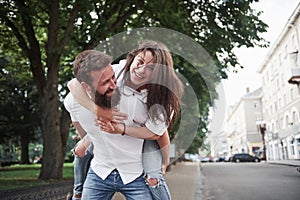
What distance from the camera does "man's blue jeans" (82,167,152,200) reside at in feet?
3.72

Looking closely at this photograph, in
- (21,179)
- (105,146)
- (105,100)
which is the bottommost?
(21,179)

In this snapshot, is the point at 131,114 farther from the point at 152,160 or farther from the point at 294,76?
the point at 294,76

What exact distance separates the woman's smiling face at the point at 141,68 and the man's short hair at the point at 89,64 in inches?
2.7

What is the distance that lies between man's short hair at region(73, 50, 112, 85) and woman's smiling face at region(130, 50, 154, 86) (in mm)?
69

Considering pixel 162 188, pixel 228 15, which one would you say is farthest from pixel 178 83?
pixel 228 15

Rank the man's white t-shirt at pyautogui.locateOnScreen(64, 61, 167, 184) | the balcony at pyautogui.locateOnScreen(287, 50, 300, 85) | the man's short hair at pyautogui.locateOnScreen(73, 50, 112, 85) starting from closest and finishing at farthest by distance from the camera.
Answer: the man's short hair at pyautogui.locateOnScreen(73, 50, 112, 85) < the man's white t-shirt at pyautogui.locateOnScreen(64, 61, 167, 184) < the balcony at pyautogui.locateOnScreen(287, 50, 300, 85)

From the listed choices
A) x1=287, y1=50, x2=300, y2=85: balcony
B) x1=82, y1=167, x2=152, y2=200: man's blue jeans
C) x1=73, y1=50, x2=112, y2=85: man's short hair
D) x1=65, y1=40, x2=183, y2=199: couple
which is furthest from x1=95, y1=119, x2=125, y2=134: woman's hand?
x1=287, y1=50, x2=300, y2=85: balcony

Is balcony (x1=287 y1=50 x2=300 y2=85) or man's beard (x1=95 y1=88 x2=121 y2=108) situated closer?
man's beard (x1=95 y1=88 x2=121 y2=108)

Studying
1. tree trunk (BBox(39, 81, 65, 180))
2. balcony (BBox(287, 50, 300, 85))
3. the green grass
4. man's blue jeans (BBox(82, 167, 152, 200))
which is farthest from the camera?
tree trunk (BBox(39, 81, 65, 180))

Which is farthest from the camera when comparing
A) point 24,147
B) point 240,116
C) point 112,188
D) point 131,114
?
point 24,147

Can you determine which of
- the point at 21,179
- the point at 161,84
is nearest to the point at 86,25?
the point at 161,84

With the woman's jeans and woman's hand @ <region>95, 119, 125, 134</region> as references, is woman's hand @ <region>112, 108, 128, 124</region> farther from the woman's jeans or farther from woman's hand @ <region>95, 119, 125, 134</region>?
the woman's jeans

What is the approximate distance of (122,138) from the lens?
1.06 meters

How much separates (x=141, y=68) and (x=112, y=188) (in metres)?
0.44
